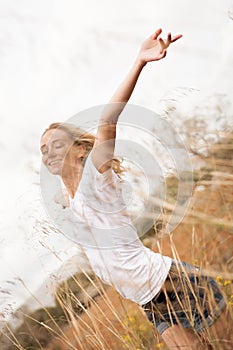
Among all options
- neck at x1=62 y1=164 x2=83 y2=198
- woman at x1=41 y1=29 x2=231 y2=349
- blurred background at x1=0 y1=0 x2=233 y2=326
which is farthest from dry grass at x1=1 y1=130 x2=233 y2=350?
blurred background at x1=0 y1=0 x2=233 y2=326

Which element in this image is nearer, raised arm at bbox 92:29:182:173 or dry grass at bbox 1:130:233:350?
raised arm at bbox 92:29:182:173

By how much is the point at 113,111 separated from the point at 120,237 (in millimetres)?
314

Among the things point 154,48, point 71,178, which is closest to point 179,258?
point 71,178

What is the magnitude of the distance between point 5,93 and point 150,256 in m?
1.73

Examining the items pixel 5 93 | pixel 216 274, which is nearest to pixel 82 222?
pixel 216 274

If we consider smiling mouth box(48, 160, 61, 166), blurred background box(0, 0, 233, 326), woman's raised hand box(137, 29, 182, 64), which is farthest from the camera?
blurred background box(0, 0, 233, 326)

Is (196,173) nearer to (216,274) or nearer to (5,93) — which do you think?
(216,274)

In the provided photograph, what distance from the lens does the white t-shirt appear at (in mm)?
1161

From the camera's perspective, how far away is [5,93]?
262 centimetres

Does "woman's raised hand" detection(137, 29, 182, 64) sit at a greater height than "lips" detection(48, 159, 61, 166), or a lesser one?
greater

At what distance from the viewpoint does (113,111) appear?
3.71 ft

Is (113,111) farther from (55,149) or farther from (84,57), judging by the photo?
(84,57)

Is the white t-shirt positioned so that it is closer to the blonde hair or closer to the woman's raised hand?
the blonde hair

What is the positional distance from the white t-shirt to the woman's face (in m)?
0.09
